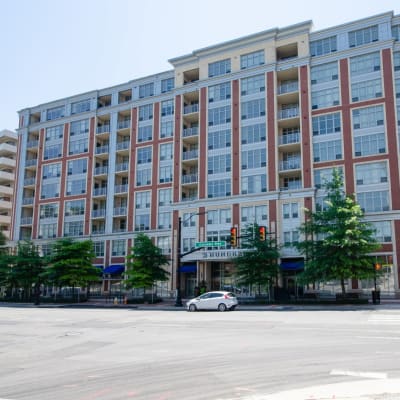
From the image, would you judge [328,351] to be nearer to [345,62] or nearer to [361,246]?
[361,246]

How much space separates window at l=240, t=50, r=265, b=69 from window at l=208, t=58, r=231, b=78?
5.95 ft

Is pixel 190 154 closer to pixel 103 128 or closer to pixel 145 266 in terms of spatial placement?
pixel 103 128

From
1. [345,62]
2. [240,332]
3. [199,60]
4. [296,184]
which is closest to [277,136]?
[296,184]

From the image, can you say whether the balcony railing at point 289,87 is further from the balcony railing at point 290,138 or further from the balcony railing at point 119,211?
the balcony railing at point 119,211

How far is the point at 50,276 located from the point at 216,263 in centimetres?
1848

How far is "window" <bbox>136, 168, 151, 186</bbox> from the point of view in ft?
189

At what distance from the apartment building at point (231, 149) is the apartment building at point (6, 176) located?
41.8 ft

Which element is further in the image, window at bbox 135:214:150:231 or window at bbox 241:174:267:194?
window at bbox 135:214:150:231

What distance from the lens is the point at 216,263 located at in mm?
50375

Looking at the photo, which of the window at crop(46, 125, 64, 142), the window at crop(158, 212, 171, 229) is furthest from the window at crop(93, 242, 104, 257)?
the window at crop(46, 125, 64, 142)

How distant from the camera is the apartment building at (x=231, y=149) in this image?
4516cm


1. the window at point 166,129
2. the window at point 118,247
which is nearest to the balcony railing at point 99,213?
the window at point 118,247

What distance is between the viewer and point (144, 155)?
58625 millimetres

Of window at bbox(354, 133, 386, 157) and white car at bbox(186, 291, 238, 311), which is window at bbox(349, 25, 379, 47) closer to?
window at bbox(354, 133, 386, 157)
